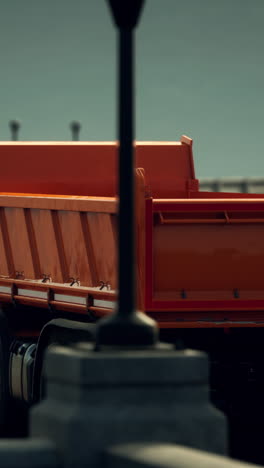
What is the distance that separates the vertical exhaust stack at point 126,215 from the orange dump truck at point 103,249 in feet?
12.3

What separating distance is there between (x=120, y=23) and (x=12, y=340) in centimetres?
803

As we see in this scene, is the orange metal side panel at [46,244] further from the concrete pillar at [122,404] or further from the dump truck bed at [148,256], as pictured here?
the concrete pillar at [122,404]

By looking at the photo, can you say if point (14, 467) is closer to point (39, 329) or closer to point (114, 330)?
point (114, 330)

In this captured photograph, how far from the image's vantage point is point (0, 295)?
17422 mm

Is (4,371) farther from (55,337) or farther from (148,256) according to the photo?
(148,256)

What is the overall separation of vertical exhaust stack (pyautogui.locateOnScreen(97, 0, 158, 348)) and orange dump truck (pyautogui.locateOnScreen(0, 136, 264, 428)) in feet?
12.3

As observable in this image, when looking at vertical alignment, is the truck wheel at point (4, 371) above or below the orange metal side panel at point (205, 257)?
below

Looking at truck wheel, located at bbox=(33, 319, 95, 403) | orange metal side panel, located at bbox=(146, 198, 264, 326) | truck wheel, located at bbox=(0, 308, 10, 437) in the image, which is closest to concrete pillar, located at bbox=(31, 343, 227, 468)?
orange metal side panel, located at bbox=(146, 198, 264, 326)

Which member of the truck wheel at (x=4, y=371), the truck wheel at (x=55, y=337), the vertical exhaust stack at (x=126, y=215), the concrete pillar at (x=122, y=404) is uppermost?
the vertical exhaust stack at (x=126, y=215)

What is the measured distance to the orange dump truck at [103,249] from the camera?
13984 millimetres

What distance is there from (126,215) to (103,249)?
4686 mm

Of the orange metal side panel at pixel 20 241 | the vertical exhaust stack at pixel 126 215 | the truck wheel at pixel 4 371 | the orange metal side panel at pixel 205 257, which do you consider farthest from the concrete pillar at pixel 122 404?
the truck wheel at pixel 4 371

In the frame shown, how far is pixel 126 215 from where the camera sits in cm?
988

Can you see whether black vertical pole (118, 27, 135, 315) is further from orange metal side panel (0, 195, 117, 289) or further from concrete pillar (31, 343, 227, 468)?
orange metal side panel (0, 195, 117, 289)
